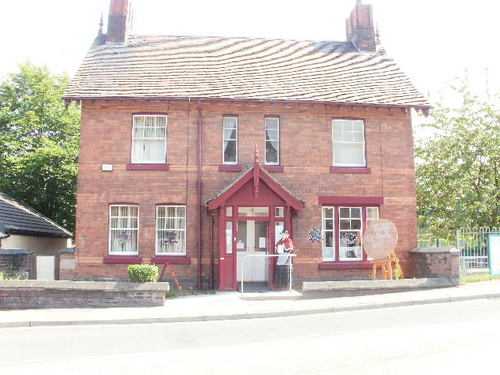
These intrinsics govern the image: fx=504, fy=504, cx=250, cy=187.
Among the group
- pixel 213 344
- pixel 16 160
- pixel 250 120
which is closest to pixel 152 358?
pixel 213 344

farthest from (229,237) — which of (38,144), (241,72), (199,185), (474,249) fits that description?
(38,144)

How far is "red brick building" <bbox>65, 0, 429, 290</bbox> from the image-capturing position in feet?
54.0

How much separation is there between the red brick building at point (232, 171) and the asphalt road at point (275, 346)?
17.8 ft

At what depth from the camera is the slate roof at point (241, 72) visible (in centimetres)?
1720

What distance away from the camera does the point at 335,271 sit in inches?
669

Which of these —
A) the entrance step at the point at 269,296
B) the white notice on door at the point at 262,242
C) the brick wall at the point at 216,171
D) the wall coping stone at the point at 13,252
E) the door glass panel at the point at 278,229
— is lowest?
the entrance step at the point at 269,296

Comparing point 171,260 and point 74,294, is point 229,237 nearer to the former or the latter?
Answer: point 171,260

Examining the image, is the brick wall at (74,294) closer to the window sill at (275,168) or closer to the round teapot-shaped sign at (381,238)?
the window sill at (275,168)

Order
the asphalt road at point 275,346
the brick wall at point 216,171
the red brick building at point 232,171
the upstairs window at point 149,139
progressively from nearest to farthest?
the asphalt road at point 275,346 < the red brick building at point 232,171 < the brick wall at point 216,171 < the upstairs window at point 149,139

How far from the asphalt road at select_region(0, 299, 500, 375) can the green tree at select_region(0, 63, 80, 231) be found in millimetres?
16602

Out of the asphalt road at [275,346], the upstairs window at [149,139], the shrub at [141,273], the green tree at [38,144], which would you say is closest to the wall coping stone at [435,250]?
the asphalt road at [275,346]

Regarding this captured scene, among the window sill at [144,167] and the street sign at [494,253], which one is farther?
the street sign at [494,253]

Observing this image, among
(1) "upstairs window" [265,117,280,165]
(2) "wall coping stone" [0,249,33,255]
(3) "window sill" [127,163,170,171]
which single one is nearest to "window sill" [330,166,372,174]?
(1) "upstairs window" [265,117,280,165]

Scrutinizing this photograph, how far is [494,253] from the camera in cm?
1733
